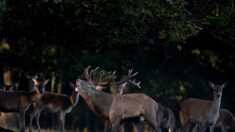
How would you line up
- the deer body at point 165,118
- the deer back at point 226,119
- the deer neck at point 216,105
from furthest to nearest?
1. the deer back at point 226,119
2. the deer neck at point 216,105
3. the deer body at point 165,118

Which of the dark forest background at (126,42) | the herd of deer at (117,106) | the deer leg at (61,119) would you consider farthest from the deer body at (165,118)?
the deer leg at (61,119)

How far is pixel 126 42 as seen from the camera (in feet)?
64.1

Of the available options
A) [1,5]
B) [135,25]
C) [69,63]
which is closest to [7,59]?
[69,63]

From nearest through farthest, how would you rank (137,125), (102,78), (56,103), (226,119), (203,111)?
(137,125) < (102,78) < (203,111) < (56,103) < (226,119)

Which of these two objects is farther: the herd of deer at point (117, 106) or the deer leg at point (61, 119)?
the deer leg at point (61, 119)

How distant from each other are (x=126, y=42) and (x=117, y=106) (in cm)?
204

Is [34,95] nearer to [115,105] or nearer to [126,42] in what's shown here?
[126,42]

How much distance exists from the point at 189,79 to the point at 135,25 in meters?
11.3

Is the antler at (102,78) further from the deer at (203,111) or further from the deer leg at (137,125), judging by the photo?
the deer at (203,111)

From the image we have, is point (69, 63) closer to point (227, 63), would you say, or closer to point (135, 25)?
point (227, 63)

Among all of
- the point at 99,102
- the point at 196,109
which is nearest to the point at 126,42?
the point at 99,102

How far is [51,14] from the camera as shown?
2067 centimetres

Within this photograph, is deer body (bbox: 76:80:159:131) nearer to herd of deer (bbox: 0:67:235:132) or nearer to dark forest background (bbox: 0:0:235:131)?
herd of deer (bbox: 0:67:235:132)

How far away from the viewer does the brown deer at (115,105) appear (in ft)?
59.0
